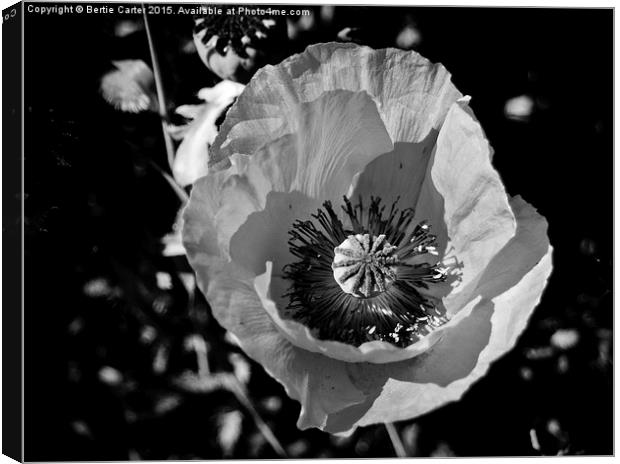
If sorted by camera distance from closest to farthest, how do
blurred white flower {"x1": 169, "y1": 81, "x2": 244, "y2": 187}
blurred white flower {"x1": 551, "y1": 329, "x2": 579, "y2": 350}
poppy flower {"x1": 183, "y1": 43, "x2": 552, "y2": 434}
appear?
poppy flower {"x1": 183, "y1": 43, "x2": 552, "y2": 434}, blurred white flower {"x1": 169, "y1": 81, "x2": 244, "y2": 187}, blurred white flower {"x1": 551, "y1": 329, "x2": 579, "y2": 350}

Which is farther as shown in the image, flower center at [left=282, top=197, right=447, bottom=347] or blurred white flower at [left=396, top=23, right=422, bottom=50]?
blurred white flower at [left=396, top=23, right=422, bottom=50]

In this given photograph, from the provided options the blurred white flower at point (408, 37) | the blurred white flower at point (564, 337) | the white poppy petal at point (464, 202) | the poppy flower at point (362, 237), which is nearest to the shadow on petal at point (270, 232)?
the poppy flower at point (362, 237)

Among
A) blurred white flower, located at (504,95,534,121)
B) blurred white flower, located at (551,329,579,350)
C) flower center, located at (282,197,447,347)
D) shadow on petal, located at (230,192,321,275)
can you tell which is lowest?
blurred white flower, located at (551,329,579,350)

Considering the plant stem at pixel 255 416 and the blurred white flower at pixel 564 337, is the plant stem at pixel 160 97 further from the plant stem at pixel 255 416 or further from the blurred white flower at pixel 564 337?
the blurred white flower at pixel 564 337

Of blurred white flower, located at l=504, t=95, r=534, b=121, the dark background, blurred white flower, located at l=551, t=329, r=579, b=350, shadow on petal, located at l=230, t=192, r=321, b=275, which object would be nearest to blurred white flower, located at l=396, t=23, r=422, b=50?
the dark background

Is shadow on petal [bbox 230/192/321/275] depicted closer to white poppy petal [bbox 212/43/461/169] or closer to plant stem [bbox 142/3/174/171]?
white poppy petal [bbox 212/43/461/169]

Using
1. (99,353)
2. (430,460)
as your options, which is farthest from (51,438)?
(430,460)

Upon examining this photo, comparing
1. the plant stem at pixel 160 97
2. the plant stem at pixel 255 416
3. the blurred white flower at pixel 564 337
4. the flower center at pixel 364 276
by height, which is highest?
the plant stem at pixel 160 97

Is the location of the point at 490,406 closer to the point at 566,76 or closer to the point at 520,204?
the point at 520,204
